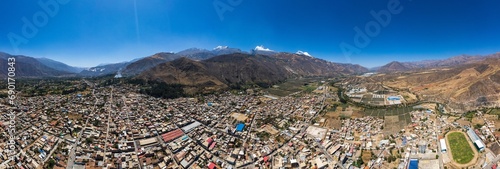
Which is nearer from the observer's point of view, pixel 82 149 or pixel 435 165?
pixel 435 165

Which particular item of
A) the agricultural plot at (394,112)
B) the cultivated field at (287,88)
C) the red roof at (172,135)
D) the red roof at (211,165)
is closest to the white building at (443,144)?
the agricultural plot at (394,112)

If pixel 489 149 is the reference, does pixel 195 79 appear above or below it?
above

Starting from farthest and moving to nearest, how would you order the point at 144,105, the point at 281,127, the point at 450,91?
the point at 450,91 → the point at 144,105 → the point at 281,127

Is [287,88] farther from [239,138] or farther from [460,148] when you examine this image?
[460,148]

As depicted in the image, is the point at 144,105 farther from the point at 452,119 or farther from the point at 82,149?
the point at 452,119

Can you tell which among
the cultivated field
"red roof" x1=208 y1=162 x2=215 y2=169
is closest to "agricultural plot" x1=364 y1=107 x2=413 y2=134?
"red roof" x1=208 y1=162 x2=215 y2=169

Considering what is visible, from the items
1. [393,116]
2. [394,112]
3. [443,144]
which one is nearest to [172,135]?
[443,144]

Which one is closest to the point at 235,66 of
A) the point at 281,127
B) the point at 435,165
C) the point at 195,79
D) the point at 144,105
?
the point at 195,79
